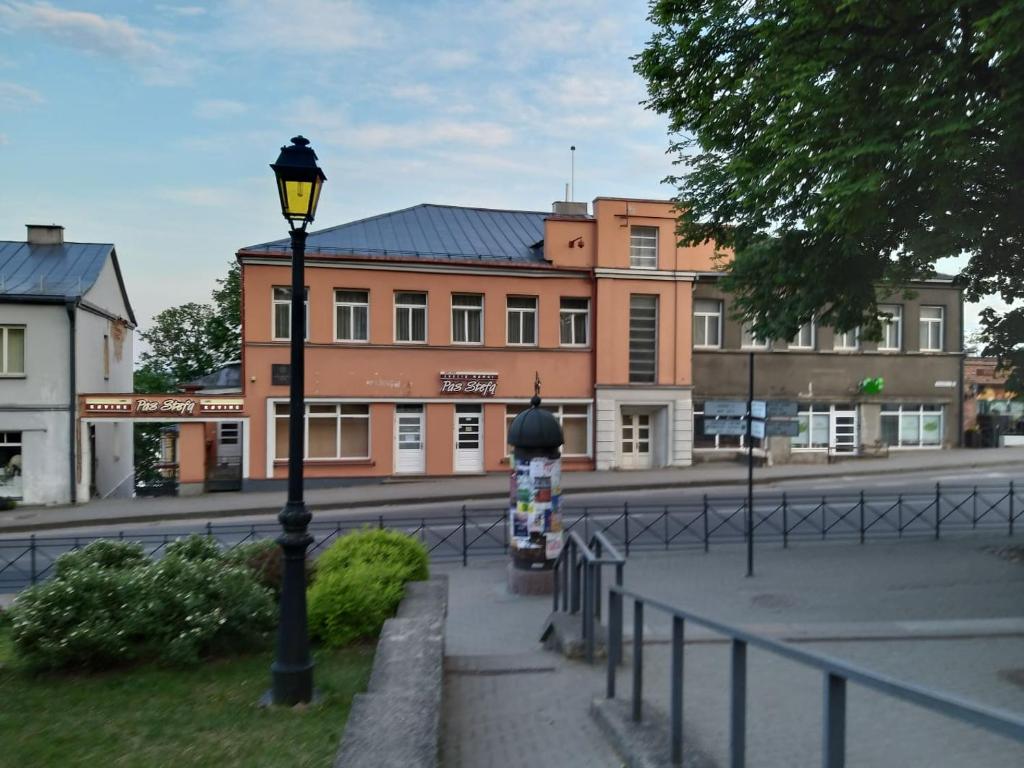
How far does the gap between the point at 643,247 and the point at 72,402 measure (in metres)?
20.1

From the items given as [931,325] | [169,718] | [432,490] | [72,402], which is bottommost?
[432,490]

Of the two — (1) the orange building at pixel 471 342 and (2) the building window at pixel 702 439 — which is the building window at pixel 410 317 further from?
(2) the building window at pixel 702 439

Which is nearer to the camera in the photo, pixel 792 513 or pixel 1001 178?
pixel 1001 178

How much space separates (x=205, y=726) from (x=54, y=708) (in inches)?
53.5

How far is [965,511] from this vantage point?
18125 mm

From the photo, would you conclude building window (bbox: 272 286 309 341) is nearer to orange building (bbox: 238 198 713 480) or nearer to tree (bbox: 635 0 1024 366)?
orange building (bbox: 238 198 713 480)

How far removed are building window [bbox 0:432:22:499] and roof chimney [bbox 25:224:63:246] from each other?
30.0 ft

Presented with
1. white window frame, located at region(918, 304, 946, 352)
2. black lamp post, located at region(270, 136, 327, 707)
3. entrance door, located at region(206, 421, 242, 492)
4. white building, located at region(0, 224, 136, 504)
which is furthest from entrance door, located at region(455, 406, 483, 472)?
black lamp post, located at region(270, 136, 327, 707)

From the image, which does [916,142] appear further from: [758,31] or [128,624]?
[128,624]

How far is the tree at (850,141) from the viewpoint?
9.20 meters

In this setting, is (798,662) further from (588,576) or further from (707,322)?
(707,322)

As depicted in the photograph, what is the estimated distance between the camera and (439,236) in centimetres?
3000

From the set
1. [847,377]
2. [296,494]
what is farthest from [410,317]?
[296,494]

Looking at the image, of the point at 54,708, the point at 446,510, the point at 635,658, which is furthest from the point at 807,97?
the point at 446,510
